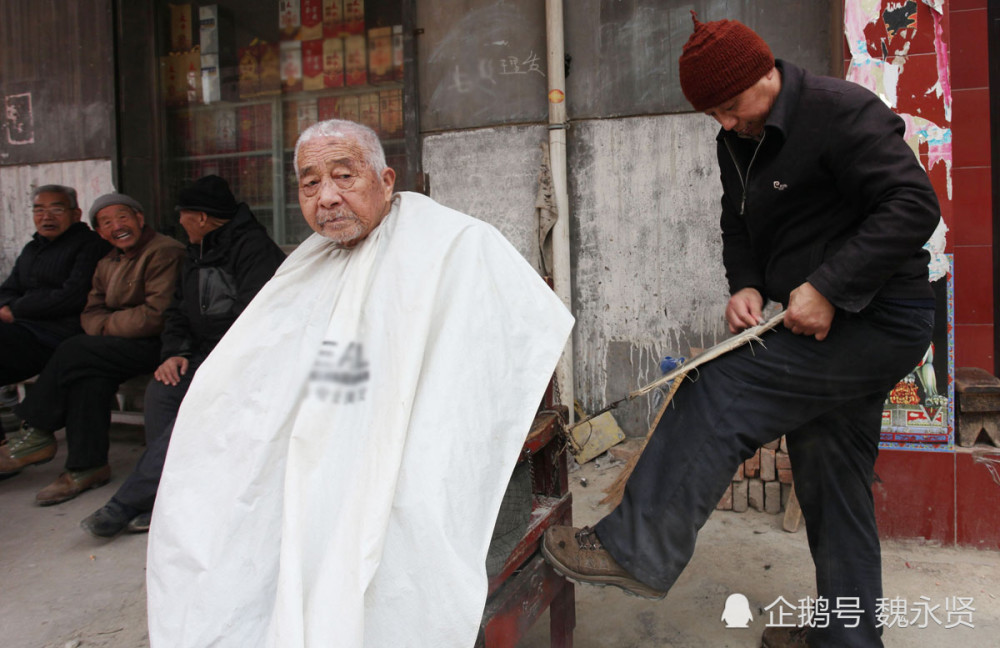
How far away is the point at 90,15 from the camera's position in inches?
201

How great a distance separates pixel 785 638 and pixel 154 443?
2701 mm

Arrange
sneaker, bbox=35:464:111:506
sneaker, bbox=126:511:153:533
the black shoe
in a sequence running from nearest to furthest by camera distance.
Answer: the black shoe < sneaker, bbox=126:511:153:533 < sneaker, bbox=35:464:111:506

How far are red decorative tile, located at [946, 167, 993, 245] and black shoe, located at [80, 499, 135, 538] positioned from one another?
4.00 meters

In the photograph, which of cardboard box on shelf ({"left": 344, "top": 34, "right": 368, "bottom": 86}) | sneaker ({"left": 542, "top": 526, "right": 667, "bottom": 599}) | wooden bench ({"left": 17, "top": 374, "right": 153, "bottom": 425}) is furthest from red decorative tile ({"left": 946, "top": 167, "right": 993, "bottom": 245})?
wooden bench ({"left": 17, "top": 374, "right": 153, "bottom": 425})

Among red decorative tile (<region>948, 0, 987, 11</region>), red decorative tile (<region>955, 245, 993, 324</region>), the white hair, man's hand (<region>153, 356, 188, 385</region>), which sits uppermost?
red decorative tile (<region>948, 0, 987, 11</region>)

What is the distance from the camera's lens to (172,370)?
3.40m

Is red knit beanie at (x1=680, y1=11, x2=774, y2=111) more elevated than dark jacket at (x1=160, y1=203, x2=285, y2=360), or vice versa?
red knit beanie at (x1=680, y1=11, x2=774, y2=111)

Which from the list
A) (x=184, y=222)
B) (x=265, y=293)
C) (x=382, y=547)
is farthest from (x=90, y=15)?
(x=382, y=547)

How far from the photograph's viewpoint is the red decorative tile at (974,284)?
11.1 ft

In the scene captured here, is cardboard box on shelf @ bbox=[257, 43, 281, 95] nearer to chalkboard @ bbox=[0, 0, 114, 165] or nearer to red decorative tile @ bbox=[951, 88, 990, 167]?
chalkboard @ bbox=[0, 0, 114, 165]

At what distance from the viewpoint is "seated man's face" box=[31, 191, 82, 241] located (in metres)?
4.15

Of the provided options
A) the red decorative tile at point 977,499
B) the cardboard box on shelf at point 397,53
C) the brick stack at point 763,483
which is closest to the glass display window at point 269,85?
the cardboard box on shelf at point 397,53

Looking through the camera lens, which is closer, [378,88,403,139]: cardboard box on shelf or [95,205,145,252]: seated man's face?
[95,205,145,252]: seated man's face

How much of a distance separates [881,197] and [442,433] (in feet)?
3.83
